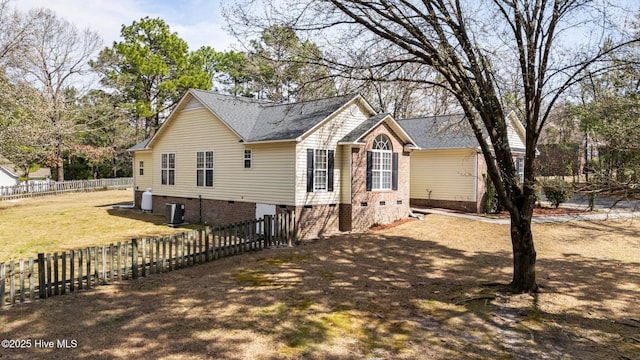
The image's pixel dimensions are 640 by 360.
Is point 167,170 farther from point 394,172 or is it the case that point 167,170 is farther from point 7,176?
point 7,176

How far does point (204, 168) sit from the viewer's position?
1994 centimetres

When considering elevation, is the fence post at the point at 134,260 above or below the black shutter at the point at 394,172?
below

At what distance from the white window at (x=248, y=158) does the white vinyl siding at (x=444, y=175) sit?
38.4ft

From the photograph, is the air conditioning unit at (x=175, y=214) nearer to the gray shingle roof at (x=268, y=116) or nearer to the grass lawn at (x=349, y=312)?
the gray shingle roof at (x=268, y=116)

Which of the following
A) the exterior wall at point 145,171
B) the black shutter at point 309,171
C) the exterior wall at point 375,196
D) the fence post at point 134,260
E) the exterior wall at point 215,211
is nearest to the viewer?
the fence post at point 134,260

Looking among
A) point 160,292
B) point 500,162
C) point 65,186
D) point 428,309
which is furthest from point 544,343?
point 65,186

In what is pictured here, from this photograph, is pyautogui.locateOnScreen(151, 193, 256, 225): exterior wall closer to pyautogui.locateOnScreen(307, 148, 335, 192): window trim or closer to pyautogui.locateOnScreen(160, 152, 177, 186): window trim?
pyautogui.locateOnScreen(160, 152, 177, 186): window trim

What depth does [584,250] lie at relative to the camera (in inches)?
565

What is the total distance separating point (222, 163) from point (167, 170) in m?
5.16

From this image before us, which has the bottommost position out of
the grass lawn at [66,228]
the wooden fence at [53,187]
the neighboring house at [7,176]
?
the grass lawn at [66,228]

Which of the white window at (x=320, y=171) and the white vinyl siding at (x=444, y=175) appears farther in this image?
the white vinyl siding at (x=444, y=175)

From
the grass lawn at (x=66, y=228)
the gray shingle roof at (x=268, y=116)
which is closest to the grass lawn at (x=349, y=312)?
the gray shingle roof at (x=268, y=116)

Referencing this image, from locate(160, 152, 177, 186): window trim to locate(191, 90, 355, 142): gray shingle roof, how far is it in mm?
4432

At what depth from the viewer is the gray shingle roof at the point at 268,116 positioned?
16812 millimetres
